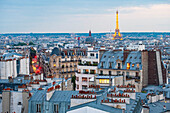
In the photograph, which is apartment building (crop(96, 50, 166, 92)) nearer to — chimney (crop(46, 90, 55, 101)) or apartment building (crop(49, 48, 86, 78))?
chimney (crop(46, 90, 55, 101))

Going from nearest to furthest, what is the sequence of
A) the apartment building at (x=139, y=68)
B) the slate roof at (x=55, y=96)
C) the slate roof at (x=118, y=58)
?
the slate roof at (x=55, y=96), the apartment building at (x=139, y=68), the slate roof at (x=118, y=58)

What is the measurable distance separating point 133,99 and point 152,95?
966cm

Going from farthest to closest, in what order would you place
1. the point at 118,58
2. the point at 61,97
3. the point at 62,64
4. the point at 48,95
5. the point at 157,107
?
the point at 62,64, the point at 118,58, the point at 157,107, the point at 61,97, the point at 48,95

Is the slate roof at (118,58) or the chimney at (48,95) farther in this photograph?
the slate roof at (118,58)

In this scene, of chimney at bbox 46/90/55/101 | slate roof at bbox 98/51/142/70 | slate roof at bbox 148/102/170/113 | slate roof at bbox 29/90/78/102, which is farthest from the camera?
slate roof at bbox 98/51/142/70

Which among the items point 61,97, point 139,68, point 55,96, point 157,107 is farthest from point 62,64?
point 61,97

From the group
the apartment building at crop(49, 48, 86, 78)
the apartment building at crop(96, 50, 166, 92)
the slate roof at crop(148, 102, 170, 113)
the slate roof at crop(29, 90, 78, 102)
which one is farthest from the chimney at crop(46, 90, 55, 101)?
the apartment building at crop(49, 48, 86, 78)

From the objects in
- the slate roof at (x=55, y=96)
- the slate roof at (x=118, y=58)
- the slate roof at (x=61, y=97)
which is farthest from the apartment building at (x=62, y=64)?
the slate roof at (x=61, y=97)

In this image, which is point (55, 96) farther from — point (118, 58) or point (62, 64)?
point (62, 64)

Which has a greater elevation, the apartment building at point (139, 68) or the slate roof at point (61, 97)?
the apartment building at point (139, 68)

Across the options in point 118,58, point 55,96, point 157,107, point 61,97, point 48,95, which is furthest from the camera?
point 118,58

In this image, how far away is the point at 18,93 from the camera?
28.7m

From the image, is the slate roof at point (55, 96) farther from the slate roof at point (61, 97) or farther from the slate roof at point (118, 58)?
the slate roof at point (118, 58)

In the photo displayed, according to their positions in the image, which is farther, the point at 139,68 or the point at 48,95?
the point at 139,68
